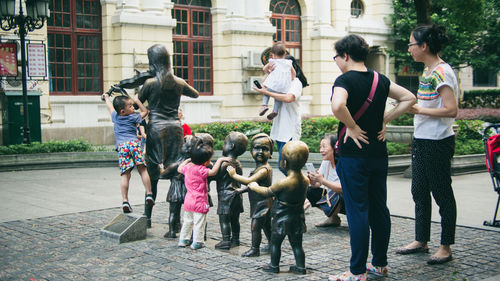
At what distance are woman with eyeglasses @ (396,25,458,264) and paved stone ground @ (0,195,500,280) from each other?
1.29 feet

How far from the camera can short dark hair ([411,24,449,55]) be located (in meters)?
5.93

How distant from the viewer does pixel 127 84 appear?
734cm

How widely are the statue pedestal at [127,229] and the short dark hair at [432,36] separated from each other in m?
3.59

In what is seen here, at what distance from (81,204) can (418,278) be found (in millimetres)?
5806

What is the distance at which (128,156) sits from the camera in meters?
8.09

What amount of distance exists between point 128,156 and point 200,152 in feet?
6.38

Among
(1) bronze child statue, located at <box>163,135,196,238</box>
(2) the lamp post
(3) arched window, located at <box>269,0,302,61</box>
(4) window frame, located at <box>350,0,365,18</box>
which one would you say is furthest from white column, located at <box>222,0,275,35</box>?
(1) bronze child statue, located at <box>163,135,196,238</box>

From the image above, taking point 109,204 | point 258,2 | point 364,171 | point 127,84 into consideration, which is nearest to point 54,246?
point 127,84

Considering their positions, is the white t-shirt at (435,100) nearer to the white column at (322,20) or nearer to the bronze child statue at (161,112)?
the bronze child statue at (161,112)

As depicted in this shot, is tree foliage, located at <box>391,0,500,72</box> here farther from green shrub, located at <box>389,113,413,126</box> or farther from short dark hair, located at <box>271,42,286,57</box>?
short dark hair, located at <box>271,42,286,57</box>

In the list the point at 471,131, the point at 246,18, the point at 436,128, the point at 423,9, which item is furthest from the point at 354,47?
the point at 246,18

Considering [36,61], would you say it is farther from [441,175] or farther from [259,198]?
[441,175]

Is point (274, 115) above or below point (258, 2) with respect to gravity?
below

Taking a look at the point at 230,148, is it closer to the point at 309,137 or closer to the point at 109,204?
the point at 109,204
